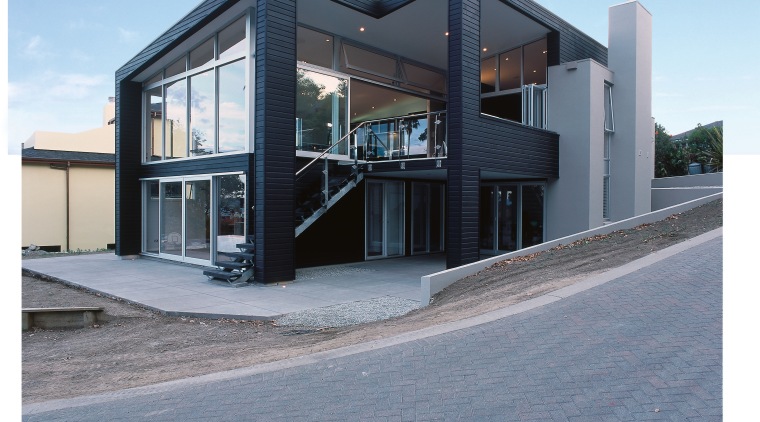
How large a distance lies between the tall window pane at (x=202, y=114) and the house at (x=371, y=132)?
0.23 feet

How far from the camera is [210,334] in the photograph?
7438 mm

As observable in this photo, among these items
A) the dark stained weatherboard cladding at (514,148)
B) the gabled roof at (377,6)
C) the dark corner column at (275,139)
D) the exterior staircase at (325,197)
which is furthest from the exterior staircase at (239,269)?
the gabled roof at (377,6)

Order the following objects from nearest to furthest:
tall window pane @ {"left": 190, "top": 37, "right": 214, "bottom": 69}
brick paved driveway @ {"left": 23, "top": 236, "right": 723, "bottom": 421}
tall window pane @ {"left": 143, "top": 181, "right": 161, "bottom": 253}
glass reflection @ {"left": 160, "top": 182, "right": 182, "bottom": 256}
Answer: brick paved driveway @ {"left": 23, "top": 236, "right": 723, "bottom": 421} → tall window pane @ {"left": 190, "top": 37, "right": 214, "bottom": 69} → glass reflection @ {"left": 160, "top": 182, "right": 182, "bottom": 256} → tall window pane @ {"left": 143, "top": 181, "right": 161, "bottom": 253}

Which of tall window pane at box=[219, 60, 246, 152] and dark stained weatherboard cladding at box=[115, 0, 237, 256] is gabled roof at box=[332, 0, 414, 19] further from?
dark stained weatherboard cladding at box=[115, 0, 237, 256]

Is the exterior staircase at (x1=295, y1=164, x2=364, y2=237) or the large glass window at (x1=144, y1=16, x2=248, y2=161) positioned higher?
the large glass window at (x1=144, y1=16, x2=248, y2=161)

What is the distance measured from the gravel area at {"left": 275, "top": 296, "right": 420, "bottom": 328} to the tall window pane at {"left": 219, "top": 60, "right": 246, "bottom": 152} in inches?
218

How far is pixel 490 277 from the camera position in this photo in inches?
368

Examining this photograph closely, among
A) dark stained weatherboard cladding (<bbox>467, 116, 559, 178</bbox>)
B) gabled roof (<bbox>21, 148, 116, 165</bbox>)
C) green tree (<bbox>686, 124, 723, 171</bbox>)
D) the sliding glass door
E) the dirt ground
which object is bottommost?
the dirt ground

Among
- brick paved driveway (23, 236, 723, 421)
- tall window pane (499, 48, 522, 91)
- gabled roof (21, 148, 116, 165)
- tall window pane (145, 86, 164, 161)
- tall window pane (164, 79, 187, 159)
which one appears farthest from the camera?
gabled roof (21, 148, 116, 165)

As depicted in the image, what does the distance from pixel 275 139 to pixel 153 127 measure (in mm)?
8536

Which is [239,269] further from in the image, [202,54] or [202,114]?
[202,54]

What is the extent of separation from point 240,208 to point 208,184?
1736 millimetres

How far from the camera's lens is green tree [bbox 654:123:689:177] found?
3017 centimetres

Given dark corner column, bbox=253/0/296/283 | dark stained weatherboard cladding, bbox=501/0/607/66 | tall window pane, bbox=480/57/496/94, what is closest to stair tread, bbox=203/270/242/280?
dark corner column, bbox=253/0/296/283
